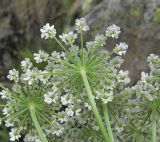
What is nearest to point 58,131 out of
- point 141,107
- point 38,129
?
point 38,129

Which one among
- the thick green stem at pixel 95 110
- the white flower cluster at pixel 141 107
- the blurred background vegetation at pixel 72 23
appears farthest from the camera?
the blurred background vegetation at pixel 72 23

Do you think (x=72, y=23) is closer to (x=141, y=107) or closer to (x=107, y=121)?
(x=141, y=107)

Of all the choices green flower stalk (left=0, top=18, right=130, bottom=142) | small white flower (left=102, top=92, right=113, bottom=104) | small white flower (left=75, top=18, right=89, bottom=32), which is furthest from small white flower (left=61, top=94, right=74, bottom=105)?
small white flower (left=75, top=18, right=89, bottom=32)

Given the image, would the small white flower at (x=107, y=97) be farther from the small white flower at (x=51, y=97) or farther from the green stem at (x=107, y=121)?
the small white flower at (x=51, y=97)

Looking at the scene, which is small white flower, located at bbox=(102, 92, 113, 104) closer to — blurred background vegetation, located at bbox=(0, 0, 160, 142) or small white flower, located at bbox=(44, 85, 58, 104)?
small white flower, located at bbox=(44, 85, 58, 104)

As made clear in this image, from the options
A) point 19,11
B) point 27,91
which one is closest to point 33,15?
point 19,11

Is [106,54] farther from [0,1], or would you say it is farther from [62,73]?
[0,1]

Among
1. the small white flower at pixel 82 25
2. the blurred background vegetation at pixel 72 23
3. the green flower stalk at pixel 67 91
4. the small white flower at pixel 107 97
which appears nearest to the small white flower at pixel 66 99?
the green flower stalk at pixel 67 91
